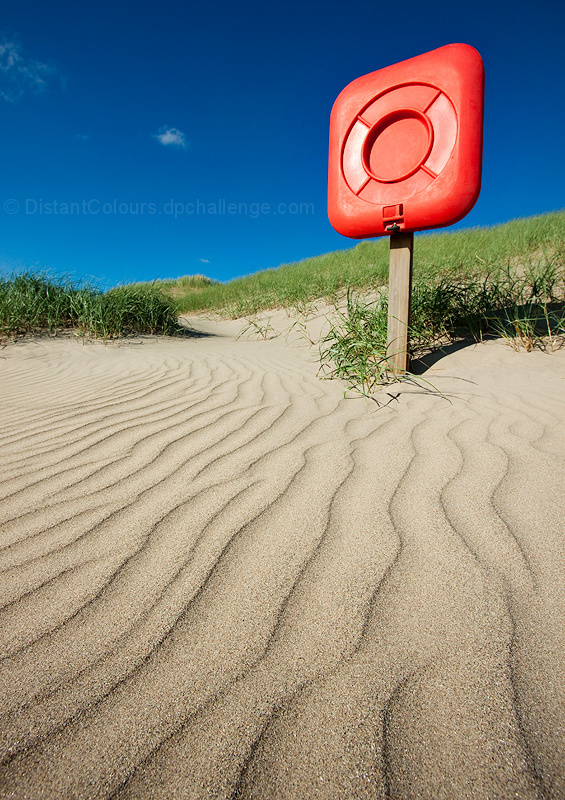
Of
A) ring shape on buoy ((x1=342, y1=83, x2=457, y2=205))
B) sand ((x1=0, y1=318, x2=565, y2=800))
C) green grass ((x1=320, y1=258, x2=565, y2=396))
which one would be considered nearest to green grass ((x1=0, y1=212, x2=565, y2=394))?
green grass ((x1=320, y1=258, x2=565, y2=396))

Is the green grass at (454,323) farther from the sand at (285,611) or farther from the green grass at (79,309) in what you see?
the green grass at (79,309)

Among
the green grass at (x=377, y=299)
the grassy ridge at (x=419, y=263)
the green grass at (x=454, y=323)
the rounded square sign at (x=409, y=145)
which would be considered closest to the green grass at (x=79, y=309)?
the green grass at (x=377, y=299)

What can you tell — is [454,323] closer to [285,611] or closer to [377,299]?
[377,299]

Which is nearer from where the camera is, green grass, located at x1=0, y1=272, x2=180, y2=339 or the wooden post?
the wooden post

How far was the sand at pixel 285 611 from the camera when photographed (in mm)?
694

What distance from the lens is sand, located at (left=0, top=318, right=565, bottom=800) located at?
0.69 meters

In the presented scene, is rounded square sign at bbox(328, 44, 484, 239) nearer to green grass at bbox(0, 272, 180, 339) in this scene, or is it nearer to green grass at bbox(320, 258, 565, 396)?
green grass at bbox(320, 258, 565, 396)

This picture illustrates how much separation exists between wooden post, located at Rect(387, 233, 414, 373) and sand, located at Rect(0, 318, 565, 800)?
103cm

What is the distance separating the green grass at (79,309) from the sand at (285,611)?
4314 mm

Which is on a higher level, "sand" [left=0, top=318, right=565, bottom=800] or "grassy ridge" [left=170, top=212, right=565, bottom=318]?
"grassy ridge" [left=170, top=212, right=565, bottom=318]

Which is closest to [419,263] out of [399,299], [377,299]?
[377,299]

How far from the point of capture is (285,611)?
990mm

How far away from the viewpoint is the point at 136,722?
29.8 inches

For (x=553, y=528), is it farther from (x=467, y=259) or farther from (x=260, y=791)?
(x=467, y=259)
